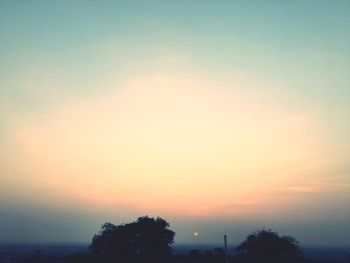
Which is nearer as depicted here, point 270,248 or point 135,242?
point 270,248

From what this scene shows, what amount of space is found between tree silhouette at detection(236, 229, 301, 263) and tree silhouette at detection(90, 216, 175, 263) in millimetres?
13947

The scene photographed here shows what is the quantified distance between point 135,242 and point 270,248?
22289 mm

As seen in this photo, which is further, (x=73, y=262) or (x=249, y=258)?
(x=73, y=262)

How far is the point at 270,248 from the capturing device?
5494 cm

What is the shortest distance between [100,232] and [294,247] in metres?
32.2

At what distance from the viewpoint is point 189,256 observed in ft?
263

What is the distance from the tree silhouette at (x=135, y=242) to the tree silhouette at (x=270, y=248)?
549 inches

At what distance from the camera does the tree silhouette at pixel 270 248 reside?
54625mm

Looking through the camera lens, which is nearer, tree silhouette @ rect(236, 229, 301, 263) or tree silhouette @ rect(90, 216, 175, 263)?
tree silhouette @ rect(236, 229, 301, 263)

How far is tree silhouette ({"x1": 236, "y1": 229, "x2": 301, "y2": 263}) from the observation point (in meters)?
54.6

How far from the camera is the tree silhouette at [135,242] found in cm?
6144

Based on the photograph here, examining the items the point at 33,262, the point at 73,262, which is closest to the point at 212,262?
the point at 73,262

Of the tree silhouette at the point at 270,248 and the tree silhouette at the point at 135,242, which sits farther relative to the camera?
the tree silhouette at the point at 135,242

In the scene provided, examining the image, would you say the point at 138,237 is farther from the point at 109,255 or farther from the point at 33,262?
the point at 33,262
